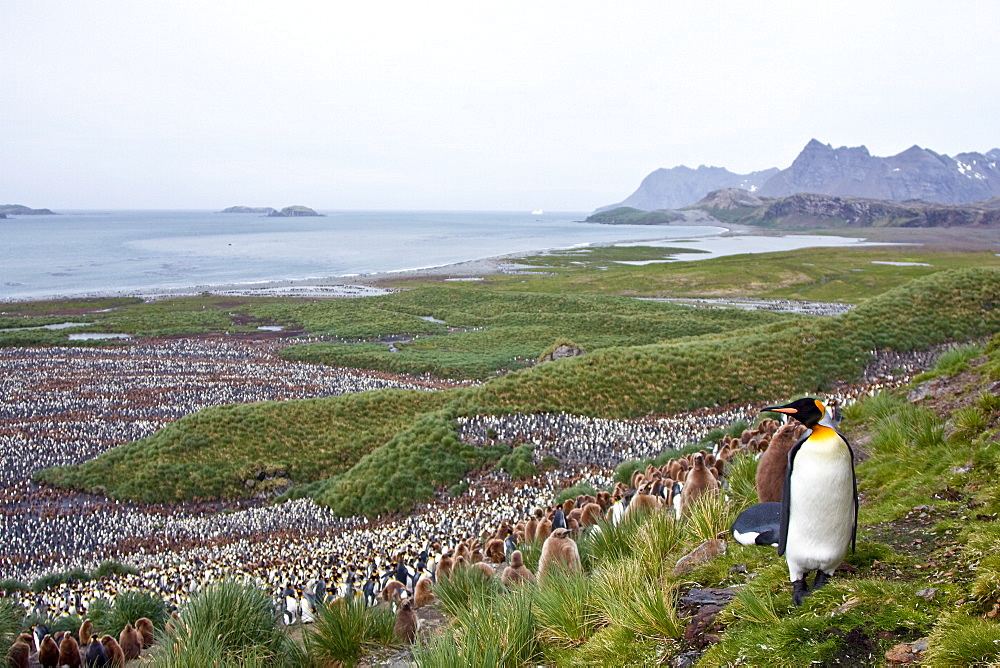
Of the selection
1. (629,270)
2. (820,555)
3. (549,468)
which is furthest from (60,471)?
(629,270)

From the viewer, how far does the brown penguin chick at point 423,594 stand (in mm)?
8078

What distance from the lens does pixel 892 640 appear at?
3975mm

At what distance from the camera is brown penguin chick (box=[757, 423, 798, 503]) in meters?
6.63

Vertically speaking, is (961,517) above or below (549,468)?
above

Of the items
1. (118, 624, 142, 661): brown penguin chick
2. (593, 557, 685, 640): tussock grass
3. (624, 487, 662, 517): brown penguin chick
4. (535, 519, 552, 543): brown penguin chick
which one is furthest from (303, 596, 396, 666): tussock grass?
(118, 624, 142, 661): brown penguin chick

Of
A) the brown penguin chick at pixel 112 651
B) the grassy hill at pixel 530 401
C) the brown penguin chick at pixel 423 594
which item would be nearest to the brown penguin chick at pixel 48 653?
the brown penguin chick at pixel 112 651

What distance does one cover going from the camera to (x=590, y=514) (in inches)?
377

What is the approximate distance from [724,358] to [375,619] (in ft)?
77.0

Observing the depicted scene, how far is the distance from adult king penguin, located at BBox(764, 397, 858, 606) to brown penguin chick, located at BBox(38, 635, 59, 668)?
8.80 m

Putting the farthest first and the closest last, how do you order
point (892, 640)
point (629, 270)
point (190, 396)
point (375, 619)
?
1. point (629, 270)
2. point (190, 396)
3. point (375, 619)
4. point (892, 640)

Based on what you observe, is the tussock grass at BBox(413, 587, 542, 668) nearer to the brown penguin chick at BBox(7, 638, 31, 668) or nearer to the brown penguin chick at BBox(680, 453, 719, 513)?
the brown penguin chick at BBox(680, 453, 719, 513)

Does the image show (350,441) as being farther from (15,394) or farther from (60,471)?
(15,394)

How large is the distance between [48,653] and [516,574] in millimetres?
6114

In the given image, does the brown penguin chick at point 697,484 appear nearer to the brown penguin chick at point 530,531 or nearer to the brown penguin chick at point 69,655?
the brown penguin chick at point 530,531
